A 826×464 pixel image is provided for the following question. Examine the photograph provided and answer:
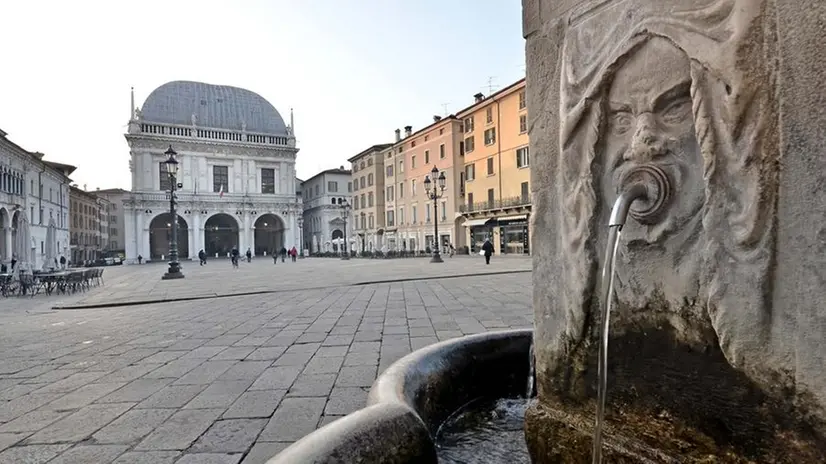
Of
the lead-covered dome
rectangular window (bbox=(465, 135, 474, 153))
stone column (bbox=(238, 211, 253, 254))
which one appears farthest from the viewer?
the lead-covered dome

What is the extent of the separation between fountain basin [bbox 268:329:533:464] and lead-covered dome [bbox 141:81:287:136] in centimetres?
6002

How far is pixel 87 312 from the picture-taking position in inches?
348

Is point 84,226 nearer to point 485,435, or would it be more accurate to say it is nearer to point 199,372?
point 199,372

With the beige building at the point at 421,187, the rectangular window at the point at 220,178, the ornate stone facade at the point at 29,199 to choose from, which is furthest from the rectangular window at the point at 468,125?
the ornate stone facade at the point at 29,199

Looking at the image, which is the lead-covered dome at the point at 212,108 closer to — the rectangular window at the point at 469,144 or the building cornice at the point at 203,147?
the building cornice at the point at 203,147

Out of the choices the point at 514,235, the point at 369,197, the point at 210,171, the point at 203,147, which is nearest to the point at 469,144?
the point at 514,235

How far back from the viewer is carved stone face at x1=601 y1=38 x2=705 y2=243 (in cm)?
146

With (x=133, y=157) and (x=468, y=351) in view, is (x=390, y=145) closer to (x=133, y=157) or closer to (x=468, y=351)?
(x=133, y=157)

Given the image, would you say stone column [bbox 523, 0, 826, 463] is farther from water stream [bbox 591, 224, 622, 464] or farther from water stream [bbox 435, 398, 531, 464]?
water stream [bbox 435, 398, 531, 464]

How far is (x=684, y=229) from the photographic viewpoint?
4.86 ft

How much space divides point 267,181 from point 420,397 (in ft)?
193

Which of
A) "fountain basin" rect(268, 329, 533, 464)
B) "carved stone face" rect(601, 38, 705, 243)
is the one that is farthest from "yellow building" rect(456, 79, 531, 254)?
"carved stone face" rect(601, 38, 705, 243)

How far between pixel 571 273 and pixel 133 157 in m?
58.6

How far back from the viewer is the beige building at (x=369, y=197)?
5712 cm
